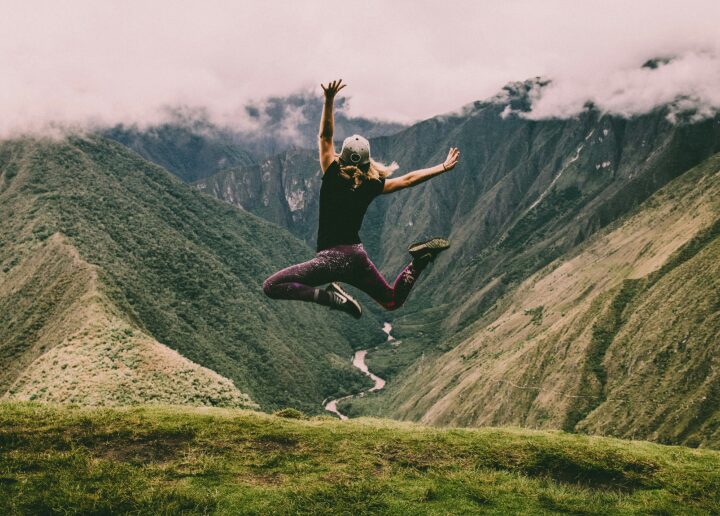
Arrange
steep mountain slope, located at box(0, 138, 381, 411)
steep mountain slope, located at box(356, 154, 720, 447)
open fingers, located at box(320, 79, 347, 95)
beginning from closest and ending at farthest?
open fingers, located at box(320, 79, 347, 95) < steep mountain slope, located at box(0, 138, 381, 411) < steep mountain slope, located at box(356, 154, 720, 447)

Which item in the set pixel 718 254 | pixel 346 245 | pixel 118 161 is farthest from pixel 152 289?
pixel 346 245

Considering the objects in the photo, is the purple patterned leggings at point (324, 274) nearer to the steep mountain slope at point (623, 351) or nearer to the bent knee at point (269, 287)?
the bent knee at point (269, 287)

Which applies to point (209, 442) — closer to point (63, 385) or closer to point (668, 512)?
point (668, 512)

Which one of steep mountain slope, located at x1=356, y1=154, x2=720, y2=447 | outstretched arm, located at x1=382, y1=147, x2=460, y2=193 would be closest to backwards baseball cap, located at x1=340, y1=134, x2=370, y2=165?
outstretched arm, located at x1=382, y1=147, x2=460, y2=193

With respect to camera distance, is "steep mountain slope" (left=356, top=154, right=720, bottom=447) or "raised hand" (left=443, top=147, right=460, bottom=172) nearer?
"raised hand" (left=443, top=147, right=460, bottom=172)

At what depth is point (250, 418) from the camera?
1606 centimetres

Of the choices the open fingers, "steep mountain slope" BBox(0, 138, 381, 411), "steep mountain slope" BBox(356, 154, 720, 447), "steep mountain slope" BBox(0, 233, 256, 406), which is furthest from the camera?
"steep mountain slope" BBox(356, 154, 720, 447)

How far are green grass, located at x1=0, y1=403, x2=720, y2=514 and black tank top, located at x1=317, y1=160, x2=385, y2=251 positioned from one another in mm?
4910

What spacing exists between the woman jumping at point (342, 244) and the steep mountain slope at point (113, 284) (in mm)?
46256

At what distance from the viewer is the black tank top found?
937 cm

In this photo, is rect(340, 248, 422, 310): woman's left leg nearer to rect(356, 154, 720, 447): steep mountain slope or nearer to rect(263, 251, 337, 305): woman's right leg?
rect(263, 251, 337, 305): woman's right leg

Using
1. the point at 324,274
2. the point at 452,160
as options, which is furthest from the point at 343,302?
the point at 452,160

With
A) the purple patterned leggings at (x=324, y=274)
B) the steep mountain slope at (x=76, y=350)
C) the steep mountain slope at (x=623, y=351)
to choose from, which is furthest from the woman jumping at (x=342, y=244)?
the steep mountain slope at (x=623, y=351)

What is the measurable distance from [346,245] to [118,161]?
210944 millimetres
